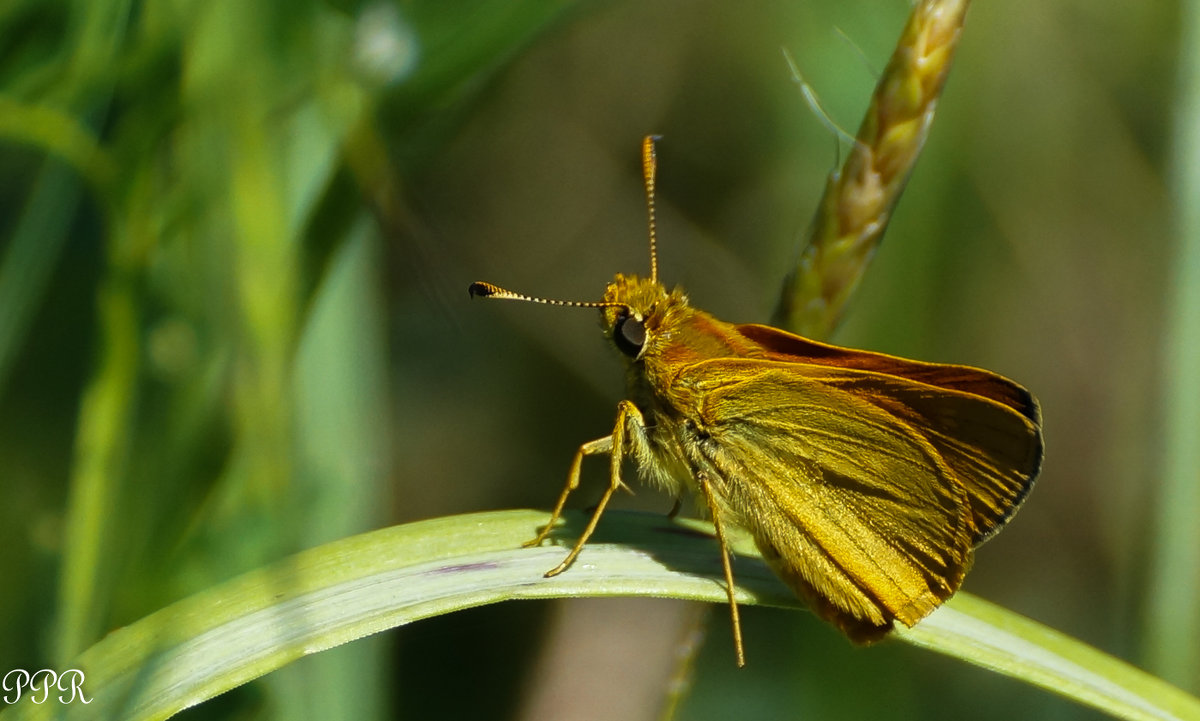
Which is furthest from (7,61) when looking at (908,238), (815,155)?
(815,155)

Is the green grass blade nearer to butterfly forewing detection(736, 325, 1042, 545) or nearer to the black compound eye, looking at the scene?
butterfly forewing detection(736, 325, 1042, 545)

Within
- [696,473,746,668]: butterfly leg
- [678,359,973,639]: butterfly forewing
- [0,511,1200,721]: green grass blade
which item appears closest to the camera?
[0,511,1200,721]: green grass blade

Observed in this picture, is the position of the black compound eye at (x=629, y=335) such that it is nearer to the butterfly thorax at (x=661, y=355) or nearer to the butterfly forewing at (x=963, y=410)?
the butterfly thorax at (x=661, y=355)

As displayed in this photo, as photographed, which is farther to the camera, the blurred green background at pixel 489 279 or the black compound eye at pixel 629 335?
the black compound eye at pixel 629 335

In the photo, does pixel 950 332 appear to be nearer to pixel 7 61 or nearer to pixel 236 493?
pixel 236 493

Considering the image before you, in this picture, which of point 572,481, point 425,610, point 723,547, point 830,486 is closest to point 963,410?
point 830,486

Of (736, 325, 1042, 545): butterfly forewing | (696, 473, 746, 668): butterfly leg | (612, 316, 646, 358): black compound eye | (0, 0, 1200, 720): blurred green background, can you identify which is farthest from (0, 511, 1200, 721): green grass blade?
(612, 316, 646, 358): black compound eye

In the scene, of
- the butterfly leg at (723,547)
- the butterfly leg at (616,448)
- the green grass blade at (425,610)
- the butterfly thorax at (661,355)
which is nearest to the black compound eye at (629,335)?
the butterfly thorax at (661,355)

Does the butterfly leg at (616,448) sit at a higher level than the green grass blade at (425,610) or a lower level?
higher
